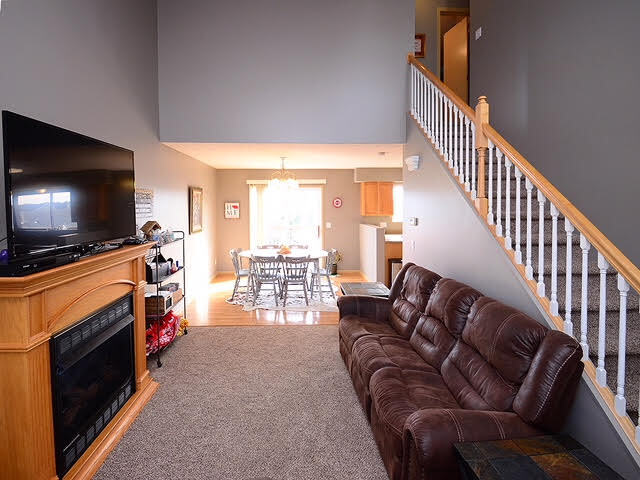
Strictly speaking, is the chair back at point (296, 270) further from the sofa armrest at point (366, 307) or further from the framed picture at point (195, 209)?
the sofa armrest at point (366, 307)

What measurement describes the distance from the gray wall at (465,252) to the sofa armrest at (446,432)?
1.05ft

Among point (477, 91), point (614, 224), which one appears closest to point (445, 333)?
point (614, 224)

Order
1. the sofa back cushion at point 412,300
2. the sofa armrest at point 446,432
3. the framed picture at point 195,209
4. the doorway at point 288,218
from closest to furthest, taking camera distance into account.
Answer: the sofa armrest at point 446,432 < the sofa back cushion at point 412,300 < the framed picture at point 195,209 < the doorway at point 288,218

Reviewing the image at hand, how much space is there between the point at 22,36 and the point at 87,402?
221 centimetres

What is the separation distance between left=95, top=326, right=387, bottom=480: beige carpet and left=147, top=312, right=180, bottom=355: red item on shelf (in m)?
0.18

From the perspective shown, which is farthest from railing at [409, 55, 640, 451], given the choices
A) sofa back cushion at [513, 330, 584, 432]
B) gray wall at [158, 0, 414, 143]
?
gray wall at [158, 0, 414, 143]

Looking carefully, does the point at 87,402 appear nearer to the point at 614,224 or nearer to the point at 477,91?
the point at 614,224

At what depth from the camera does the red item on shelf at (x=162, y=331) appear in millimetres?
3812

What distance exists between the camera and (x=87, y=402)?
2479 millimetres

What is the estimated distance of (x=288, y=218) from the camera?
30.2ft

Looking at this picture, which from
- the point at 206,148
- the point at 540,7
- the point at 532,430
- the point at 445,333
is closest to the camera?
the point at 532,430

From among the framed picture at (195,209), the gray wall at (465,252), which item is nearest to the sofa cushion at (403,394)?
the gray wall at (465,252)

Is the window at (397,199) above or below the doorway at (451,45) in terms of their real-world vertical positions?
below

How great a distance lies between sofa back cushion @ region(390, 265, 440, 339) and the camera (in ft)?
10.8
